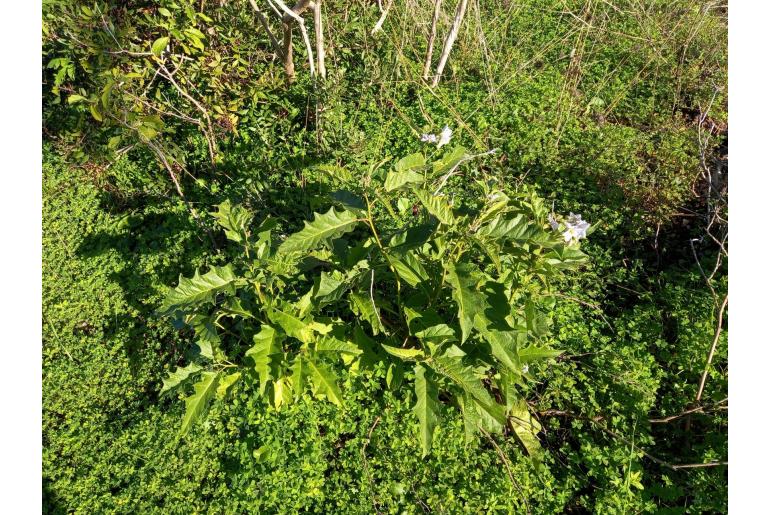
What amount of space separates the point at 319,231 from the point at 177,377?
0.92 metres

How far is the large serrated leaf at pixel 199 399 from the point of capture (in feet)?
6.27

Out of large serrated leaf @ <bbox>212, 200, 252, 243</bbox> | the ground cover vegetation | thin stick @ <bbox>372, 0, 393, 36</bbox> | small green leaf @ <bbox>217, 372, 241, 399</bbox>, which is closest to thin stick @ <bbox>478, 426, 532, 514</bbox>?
the ground cover vegetation

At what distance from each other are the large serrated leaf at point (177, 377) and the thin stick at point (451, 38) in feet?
9.04

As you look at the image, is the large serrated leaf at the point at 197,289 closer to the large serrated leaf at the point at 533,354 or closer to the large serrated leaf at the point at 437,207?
the large serrated leaf at the point at 437,207

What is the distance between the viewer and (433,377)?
194cm

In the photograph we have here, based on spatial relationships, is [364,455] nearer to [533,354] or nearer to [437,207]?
[533,354]

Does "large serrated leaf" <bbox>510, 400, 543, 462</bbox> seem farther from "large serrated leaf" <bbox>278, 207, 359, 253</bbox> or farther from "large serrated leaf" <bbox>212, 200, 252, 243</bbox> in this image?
"large serrated leaf" <bbox>212, 200, 252, 243</bbox>

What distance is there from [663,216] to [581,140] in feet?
2.70

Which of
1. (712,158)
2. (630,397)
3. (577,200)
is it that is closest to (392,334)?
(630,397)

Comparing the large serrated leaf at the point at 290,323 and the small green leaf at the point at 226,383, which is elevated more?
the large serrated leaf at the point at 290,323

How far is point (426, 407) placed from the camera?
188cm

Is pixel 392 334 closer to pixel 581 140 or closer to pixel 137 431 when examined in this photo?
pixel 137 431

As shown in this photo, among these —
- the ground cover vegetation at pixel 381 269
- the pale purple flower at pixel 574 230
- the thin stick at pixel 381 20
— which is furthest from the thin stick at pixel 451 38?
the pale purple flower at pixel 574 230

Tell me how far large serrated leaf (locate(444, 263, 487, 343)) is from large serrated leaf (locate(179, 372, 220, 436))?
3.28ft
